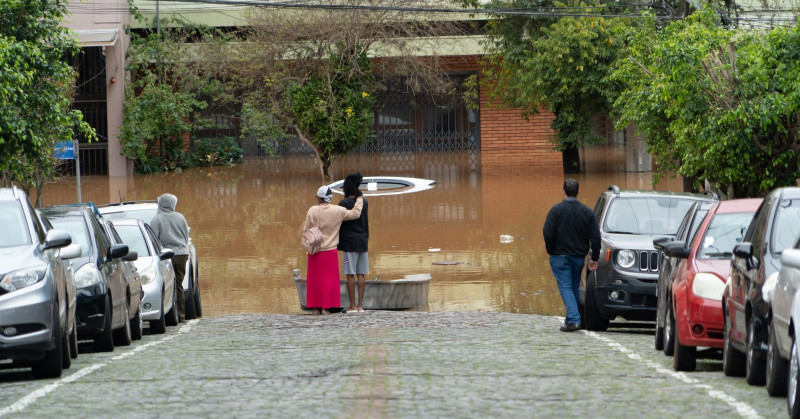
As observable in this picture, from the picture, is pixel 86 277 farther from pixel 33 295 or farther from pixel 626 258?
pixel 626 258

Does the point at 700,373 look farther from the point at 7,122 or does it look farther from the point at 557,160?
the point at 557,160

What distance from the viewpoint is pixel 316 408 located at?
7094 mm

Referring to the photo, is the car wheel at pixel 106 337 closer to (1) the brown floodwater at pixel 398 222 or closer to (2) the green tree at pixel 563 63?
(1) the brown floodwater at pixel 398 222

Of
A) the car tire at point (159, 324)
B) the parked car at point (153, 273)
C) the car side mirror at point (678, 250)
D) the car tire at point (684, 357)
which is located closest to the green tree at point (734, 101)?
the car side mirror at point (678, 250)

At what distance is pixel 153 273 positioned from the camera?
1409 centimetres

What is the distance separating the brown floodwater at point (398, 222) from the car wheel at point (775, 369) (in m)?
10.3

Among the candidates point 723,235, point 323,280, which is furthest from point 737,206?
point 323,280

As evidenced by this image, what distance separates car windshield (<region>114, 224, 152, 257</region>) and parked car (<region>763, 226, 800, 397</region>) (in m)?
9.09

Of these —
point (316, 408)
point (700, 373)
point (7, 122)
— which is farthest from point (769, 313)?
point (7, 122)

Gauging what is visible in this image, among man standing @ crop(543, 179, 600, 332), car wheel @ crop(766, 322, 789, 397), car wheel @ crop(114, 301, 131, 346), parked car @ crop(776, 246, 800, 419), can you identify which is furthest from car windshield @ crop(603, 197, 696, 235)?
parked car @ crop(776, 246, 800, 419)

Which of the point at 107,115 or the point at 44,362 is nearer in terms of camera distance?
the point at 44,362

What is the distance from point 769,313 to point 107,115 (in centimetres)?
3446

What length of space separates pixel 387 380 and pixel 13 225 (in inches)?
140

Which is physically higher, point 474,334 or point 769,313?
point 769,313
